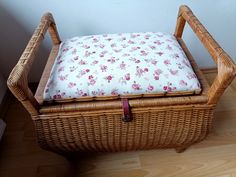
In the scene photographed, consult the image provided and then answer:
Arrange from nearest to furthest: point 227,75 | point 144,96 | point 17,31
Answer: point 227,75
point 144,96
point 17,31

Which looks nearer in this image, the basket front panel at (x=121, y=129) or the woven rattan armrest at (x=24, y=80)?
the woven rattan armrest at (x=24, y=80)

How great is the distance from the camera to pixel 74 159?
932 mm

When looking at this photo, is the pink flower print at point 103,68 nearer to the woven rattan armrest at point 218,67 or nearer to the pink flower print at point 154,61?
the pink flower print at point 154,61

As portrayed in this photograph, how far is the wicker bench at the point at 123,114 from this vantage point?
2.05 feet

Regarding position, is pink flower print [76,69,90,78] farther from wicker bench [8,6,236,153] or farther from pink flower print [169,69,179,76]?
pink flower print [169,69,179,76]

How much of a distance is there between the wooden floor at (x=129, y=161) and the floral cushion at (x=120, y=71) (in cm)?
38

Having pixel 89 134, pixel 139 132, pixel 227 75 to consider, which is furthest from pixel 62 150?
pixel 227 75

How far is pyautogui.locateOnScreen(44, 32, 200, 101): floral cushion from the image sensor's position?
65cm

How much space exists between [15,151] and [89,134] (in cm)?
44

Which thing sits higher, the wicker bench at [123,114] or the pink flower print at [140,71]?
the pink flower print at [140,71]

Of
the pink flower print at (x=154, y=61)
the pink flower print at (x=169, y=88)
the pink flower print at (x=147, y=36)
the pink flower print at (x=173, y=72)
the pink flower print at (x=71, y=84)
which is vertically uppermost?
the pink flower print at (x=147, y=36)

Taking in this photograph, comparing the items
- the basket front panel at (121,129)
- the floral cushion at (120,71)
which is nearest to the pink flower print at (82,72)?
the floral cushion at (120,71)

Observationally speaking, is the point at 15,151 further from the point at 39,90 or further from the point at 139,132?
the point at 139,132

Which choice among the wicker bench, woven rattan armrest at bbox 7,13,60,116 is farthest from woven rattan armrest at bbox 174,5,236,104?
woven rattan armrest at bbox 7,13,60,116
